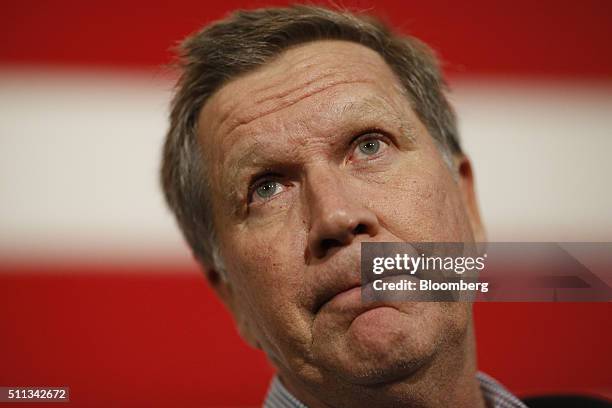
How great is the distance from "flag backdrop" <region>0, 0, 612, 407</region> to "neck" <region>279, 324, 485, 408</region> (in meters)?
0.29

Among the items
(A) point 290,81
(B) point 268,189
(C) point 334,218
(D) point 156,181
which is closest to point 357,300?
(C) point 334,218

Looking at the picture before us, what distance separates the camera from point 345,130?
3.47 ft

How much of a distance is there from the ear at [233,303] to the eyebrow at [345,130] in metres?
0.23

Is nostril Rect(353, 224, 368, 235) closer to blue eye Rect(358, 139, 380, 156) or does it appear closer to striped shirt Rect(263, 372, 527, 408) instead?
blue eye Rect(358, 139, 380, 156)

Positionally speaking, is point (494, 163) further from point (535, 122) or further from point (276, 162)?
point (276, 162)

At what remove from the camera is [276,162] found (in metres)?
1.06

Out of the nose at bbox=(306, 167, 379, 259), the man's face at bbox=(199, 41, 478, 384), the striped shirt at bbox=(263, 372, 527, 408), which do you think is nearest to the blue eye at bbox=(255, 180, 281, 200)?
the man's face at bbox=(199, 41, 478, 384)

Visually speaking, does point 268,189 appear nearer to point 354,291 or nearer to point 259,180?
point 259,180

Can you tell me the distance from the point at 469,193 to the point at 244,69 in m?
0.51

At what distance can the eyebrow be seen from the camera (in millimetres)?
1072

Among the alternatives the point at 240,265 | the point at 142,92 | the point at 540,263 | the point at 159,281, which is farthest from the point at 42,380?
the point at 540,263

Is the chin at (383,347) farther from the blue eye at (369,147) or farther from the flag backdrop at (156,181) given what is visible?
the flag backdrop at (156,181)

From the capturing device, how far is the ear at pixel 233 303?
124 cm

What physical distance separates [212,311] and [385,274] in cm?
81
